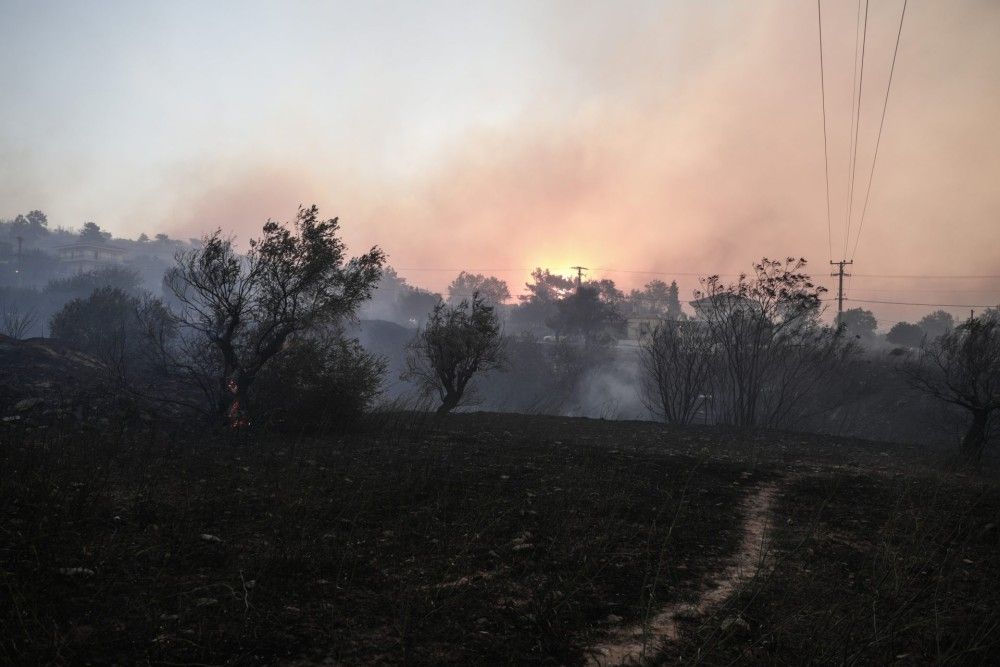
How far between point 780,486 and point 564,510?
6030 millimetres

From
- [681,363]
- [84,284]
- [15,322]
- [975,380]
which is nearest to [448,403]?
[681,363]

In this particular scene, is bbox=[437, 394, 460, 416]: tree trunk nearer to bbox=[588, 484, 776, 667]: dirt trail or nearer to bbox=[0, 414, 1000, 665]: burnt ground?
bbox=[0, 414, 1000, 665]: burnt ground

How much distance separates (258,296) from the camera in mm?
15367

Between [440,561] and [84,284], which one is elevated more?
[84,284]

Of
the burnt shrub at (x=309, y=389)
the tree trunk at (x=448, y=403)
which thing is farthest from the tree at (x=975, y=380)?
the burnt shrub at (x=309, y=389)

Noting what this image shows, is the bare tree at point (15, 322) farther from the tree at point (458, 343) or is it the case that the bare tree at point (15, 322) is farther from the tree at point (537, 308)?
the tree at point (537, 308)

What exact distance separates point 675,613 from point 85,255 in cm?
15877

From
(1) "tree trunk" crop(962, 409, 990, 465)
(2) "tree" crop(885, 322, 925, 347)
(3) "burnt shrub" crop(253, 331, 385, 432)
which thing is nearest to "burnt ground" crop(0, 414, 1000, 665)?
(3) "burnt shrub" crop(253, 331, 385, 432)

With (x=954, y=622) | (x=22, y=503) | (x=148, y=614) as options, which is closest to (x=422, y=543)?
(x=148, y=614)

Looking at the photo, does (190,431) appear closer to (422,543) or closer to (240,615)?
(422,543)

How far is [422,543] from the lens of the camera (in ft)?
21.7

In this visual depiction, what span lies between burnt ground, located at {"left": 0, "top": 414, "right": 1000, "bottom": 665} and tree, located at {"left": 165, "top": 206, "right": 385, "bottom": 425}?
3.73 metres

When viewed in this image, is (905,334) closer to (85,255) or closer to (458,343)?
(458,343)

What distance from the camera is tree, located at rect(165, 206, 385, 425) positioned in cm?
1487
